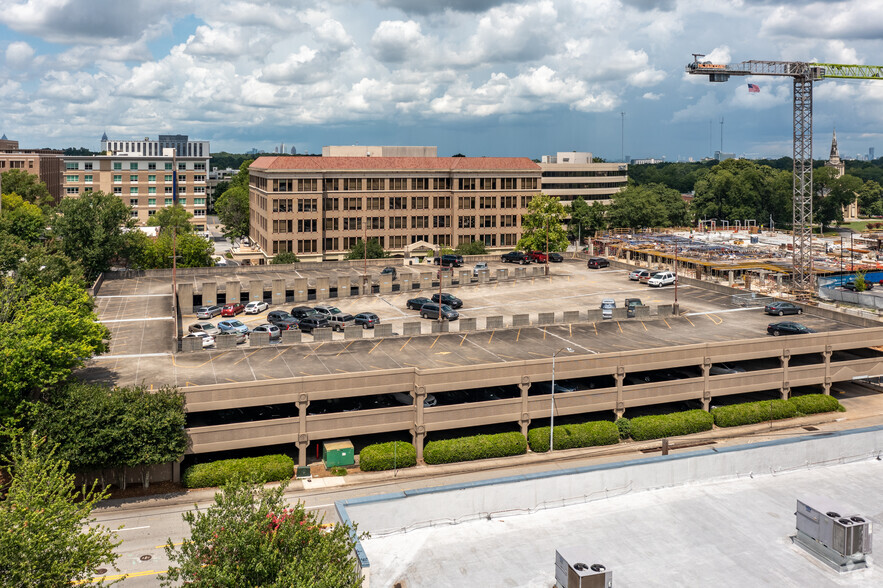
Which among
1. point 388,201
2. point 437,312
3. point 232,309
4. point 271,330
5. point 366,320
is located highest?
point 388,201

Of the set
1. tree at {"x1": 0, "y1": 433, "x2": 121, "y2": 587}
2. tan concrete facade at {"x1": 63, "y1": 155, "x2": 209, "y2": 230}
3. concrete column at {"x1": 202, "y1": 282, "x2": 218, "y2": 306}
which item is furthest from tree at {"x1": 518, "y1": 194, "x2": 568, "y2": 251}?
tree at {"x1": 0, "y1": 433, "x2": 121, "y2": 587}

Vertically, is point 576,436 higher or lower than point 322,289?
lower

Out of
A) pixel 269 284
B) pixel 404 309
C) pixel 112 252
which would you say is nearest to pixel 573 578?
pixel 404 309

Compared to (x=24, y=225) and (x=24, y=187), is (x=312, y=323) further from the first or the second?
(x=24, y=187)

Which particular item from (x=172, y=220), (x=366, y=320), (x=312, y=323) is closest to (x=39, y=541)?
(x=366, y=320)

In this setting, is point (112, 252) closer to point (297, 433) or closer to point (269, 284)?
point (269, 284)

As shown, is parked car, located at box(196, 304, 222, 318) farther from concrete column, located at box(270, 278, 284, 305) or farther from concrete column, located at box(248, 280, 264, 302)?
concrete column, located at box(270, 278, 284, 305)
